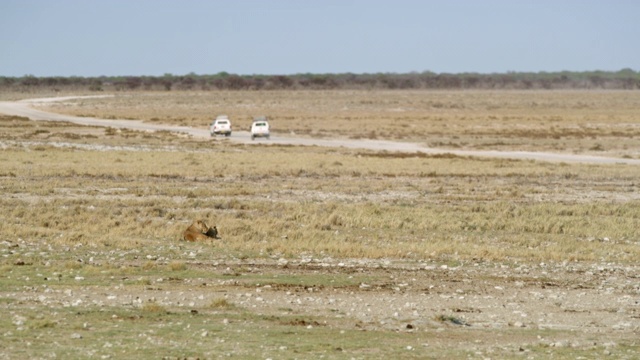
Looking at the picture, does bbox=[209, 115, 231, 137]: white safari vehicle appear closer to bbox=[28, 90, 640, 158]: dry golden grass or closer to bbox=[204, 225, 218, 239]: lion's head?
bbox=[28, 90, 640, 158]: dry golden grass

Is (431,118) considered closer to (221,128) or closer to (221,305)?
(221,128)

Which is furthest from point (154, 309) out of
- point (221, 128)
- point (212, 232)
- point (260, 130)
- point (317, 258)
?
point (221, 128)

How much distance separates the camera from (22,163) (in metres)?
47.2

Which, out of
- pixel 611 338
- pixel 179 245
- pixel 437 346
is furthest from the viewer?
pixel 179 245

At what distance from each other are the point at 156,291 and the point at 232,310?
2168 mm

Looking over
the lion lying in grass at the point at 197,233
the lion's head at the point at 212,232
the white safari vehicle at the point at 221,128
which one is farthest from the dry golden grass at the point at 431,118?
the lion lying in grass at the point at 197,233

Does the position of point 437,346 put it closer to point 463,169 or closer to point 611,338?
point 611,338

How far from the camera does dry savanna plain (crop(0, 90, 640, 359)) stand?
13492mm

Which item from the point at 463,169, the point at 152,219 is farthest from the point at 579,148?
the point at 152,219

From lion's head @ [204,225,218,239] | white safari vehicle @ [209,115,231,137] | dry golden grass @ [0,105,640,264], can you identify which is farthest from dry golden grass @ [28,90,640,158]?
lion's head @ [204,225,218,239]

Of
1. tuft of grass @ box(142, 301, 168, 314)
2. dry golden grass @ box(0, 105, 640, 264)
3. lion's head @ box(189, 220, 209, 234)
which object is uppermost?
tuft of grass @ box(142, 301, 168, 314)

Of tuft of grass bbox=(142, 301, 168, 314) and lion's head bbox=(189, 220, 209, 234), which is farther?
lion's head bbox=(189, 220, 209, 234)

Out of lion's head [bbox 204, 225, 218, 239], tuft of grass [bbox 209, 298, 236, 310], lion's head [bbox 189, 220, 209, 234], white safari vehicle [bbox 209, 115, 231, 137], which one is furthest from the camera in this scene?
white safari vehicle [bbox 209, 115, 231, 137]

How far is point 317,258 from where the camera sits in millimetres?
21797
